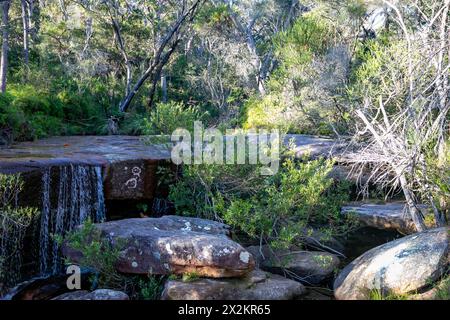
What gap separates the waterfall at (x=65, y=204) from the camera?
6496mm

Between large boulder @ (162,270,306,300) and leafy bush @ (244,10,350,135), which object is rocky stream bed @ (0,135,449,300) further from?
leafy bush @ (244,10,350,135)

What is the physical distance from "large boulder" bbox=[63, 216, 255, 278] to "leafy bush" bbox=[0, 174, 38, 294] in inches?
28.3

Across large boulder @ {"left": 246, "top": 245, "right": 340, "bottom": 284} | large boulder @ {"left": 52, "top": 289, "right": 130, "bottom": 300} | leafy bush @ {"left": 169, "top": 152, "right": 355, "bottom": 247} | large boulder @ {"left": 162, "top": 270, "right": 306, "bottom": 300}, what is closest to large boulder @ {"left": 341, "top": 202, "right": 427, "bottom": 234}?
leafy bush @ {"left": 169, "top": 152, "right": 355, "bottom": 247}

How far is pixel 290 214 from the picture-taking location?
6605mm

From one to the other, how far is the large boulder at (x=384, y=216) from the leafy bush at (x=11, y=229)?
16.0ft

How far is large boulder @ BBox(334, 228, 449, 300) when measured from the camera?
4.75m

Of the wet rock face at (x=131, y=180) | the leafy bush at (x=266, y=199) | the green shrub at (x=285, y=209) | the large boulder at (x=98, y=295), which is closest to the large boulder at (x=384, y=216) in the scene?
the leafy bush at (x=266, y=199)

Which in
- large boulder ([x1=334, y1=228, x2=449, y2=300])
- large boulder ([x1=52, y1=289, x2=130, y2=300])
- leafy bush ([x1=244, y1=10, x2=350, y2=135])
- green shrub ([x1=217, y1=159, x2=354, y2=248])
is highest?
leafy bush ([x1=244, y1=10, x2=350, y2=135])

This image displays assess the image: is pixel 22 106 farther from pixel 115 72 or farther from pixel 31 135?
pixel 115 72

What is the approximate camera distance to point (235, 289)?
5.09 metres

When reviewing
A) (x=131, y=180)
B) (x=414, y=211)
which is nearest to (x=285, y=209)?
(x=414, y=211)

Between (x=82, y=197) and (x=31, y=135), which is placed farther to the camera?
(x=31, y=135)
